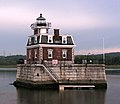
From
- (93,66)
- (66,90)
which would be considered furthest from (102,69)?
(66,90)

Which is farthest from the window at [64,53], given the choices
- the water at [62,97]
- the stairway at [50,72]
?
the water at [62,97]

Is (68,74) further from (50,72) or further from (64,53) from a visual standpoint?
(64,53)

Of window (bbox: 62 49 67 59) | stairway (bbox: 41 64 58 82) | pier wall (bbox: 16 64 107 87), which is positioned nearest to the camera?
stairway (bbox: 41 64 58 82)

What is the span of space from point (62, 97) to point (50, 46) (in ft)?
44.3

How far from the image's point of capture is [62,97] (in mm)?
43344

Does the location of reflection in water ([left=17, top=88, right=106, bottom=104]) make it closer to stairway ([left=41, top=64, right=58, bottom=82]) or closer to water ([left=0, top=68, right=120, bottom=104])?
water ([left=0, top=68, right=120, bottom=104])

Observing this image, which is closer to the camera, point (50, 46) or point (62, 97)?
point (62, 97)

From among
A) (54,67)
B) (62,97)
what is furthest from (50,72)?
(62,97)

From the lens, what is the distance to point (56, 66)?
2047 inches

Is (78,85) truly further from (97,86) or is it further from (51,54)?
(51,54)

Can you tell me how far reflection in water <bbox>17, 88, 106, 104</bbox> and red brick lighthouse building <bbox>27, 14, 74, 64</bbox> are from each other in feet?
21.9

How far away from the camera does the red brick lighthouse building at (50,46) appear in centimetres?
5494

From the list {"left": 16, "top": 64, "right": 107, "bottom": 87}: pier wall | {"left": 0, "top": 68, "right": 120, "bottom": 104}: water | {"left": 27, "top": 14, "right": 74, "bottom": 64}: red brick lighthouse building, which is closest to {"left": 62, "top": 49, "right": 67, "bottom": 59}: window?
{"left": 27, "top": 14, "right": 74, "bottom": 64}: red brick lighthouse building

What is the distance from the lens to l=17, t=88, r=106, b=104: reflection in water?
3981 centimetres
